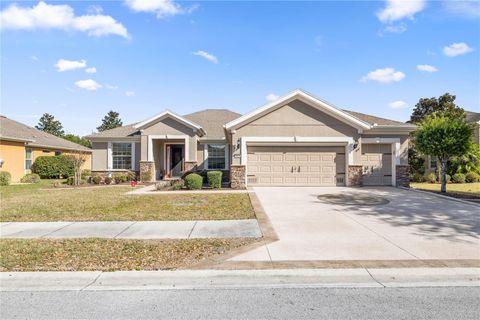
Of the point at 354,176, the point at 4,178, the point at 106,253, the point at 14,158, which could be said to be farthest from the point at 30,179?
the point at 354,176

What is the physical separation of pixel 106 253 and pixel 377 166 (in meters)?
15.7

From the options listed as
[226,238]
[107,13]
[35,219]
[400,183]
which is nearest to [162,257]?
[226,238]

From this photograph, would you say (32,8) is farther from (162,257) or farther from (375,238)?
(375,238)

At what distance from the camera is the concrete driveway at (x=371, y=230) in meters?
5.31

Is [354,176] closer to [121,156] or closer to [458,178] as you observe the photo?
[458,178]

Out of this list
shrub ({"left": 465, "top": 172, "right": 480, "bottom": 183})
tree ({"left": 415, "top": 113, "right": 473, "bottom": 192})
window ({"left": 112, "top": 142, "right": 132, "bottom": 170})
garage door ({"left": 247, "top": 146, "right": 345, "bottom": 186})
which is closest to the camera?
tree ({"left": 415, "top": 113, "right": 473, "bottom": 192})

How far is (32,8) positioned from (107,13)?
2.42 m

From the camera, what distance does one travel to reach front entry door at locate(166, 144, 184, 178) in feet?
72.7

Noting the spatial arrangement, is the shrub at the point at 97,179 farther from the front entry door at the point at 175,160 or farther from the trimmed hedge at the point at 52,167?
the trimmed hedge at the point at 52,167

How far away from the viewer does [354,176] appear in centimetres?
1628

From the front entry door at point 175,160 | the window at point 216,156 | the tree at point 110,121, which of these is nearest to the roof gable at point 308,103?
the window at point 216,156

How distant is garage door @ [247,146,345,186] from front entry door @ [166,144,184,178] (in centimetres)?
762

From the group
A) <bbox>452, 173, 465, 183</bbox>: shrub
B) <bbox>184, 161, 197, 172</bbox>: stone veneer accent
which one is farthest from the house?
<bbox>452, 173, 465, 183</bbox>: shrub

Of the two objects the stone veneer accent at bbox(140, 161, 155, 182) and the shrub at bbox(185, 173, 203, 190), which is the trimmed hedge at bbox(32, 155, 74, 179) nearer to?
the stone veneer accent at bbox(140, 161, 155, 182)
